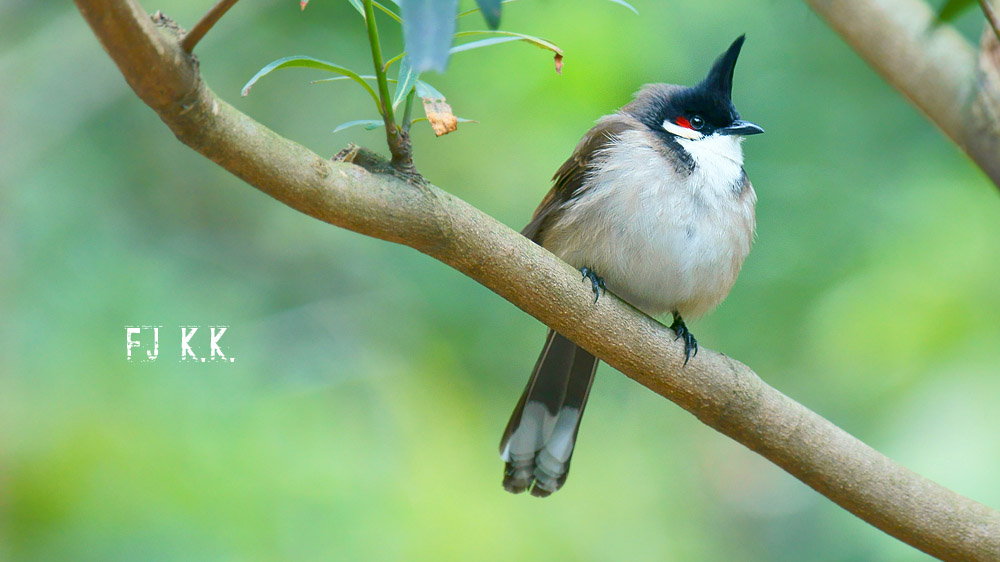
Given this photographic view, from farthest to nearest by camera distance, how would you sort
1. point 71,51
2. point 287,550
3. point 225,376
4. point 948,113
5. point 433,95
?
1. point 71,51
2. point 225,376
3. point 287,550
4. point 433,95
5. point 948,113

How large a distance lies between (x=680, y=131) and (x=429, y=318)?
2.03 m

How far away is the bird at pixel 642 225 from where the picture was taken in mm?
2924

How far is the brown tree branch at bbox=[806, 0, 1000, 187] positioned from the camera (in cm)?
126

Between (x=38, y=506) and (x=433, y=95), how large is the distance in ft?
9.35

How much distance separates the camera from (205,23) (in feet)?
4.74

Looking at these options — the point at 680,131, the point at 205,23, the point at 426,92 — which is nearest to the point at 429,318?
the point at 680,131

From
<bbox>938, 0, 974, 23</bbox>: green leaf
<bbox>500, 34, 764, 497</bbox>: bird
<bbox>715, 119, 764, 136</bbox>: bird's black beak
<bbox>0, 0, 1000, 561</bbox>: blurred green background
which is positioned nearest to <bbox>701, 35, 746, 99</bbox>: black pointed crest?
<bbox>500, 34, 764, 497</bbox>: bird

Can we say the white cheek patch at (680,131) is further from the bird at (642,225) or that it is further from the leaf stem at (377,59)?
the leaf stem at (377,59)

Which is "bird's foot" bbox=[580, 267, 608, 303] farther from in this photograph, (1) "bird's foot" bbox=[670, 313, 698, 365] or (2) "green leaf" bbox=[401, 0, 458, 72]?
(2) "green leaf" bbox=[401, 0, 458, 72]

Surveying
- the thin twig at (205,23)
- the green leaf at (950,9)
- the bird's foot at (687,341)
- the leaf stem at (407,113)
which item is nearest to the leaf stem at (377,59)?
the leaf stem at (407,113)

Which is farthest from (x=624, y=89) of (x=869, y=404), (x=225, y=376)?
(x=225, y=376)

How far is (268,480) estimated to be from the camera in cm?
373

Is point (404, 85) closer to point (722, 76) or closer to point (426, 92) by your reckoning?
point (426, 92)

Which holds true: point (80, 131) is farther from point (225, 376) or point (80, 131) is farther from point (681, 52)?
point (681, 52)
